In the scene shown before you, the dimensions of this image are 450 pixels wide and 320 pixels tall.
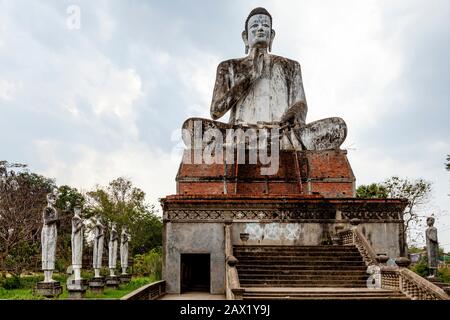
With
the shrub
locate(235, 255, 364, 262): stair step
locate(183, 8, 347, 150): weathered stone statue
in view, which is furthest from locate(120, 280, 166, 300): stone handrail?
the shrub

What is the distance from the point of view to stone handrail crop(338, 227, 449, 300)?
33.7 feet

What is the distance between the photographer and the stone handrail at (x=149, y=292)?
10438mm

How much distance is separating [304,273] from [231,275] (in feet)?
7.46

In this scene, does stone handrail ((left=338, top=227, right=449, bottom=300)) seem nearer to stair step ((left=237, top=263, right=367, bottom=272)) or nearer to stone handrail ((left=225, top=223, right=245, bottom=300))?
stair step ((left=237, top=263, right=367, bottom=272))

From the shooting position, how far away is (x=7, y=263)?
26.9 m

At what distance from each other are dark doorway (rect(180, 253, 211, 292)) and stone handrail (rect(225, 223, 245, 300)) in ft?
8.71

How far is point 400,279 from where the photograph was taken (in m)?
11.6

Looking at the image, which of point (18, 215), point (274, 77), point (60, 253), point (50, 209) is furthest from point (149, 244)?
point (50, 209)

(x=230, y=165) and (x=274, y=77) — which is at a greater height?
(x=274, y=77)

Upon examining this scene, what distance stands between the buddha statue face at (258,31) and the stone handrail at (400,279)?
1254cm

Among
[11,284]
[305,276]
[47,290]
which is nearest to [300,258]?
[305,276]

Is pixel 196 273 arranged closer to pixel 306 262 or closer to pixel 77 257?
pixel 77 257
